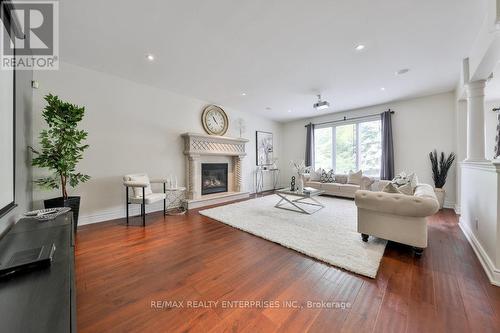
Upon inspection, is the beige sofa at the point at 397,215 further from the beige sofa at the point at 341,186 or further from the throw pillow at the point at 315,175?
the throw pillow at the point at 315,175

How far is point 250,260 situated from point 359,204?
4.95ft

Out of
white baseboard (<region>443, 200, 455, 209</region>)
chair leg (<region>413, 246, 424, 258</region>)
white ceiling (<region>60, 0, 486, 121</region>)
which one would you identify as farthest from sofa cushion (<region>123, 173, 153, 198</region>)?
white baseboard (<region>443, 200, 455, 209</region>)

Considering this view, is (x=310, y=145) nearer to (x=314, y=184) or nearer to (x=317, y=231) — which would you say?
(x=314, y=184)

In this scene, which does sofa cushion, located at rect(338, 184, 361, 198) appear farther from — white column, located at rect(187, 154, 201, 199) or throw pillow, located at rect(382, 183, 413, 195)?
white column, located at rect(187, 154, 201, 199)

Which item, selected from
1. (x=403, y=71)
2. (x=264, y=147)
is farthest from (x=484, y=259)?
(x=264, y=147)

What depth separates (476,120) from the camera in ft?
8.98

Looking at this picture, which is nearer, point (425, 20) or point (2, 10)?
point (2, 10)

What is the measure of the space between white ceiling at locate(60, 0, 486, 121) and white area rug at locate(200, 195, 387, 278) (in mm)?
2579

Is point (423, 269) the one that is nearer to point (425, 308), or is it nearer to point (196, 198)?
point (425, 308)

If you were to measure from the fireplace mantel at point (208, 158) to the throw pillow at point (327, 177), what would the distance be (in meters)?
2.34

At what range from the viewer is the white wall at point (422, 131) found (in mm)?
4297

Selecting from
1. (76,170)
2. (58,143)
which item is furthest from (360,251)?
(76,170)

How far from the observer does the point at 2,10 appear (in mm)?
1349

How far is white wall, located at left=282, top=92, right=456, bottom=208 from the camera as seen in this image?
4.30 meters
